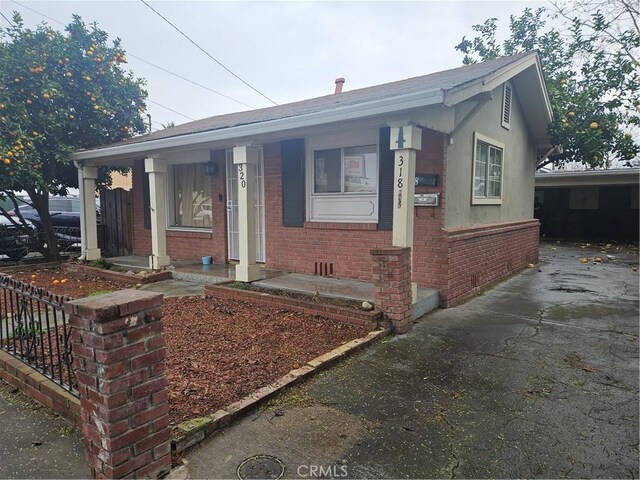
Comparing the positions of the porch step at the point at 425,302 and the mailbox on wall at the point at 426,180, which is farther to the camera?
the mailbox on wall at the point at 426,180

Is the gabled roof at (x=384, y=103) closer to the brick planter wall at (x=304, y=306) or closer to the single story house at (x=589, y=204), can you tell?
the brick planter wall at (x=304, y=306)

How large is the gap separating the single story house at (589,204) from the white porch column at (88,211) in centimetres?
1743

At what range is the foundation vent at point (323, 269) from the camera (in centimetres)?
726

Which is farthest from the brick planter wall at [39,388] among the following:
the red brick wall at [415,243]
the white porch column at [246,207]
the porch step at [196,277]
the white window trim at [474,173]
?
the white window trim at [474,173]

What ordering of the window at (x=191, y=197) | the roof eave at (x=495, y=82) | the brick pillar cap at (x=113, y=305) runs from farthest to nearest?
the window at (x=191, y=197)
the roof eave at (x=495, y=82)
the brick pillar cap at (x=113, y=305)

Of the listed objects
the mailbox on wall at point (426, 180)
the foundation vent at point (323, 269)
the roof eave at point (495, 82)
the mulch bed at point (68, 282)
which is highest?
the roof eave at point (495, 82)

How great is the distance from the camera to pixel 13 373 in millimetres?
3488

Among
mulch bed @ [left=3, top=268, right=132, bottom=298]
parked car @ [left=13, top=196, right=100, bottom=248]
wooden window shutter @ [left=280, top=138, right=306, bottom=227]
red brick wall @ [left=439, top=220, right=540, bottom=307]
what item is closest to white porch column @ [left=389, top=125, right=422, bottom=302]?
red brick wall @ [left=439, top=220, right=540, bottom=307]

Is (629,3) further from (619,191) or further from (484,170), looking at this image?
(484,170)

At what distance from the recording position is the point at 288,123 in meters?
5.66

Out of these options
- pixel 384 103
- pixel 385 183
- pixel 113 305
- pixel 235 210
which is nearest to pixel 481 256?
pixel 385 183

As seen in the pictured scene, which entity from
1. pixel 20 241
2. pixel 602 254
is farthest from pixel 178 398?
pixel 602 254

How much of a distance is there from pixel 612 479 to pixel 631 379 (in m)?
1.78

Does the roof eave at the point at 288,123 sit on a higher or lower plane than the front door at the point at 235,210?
higher
